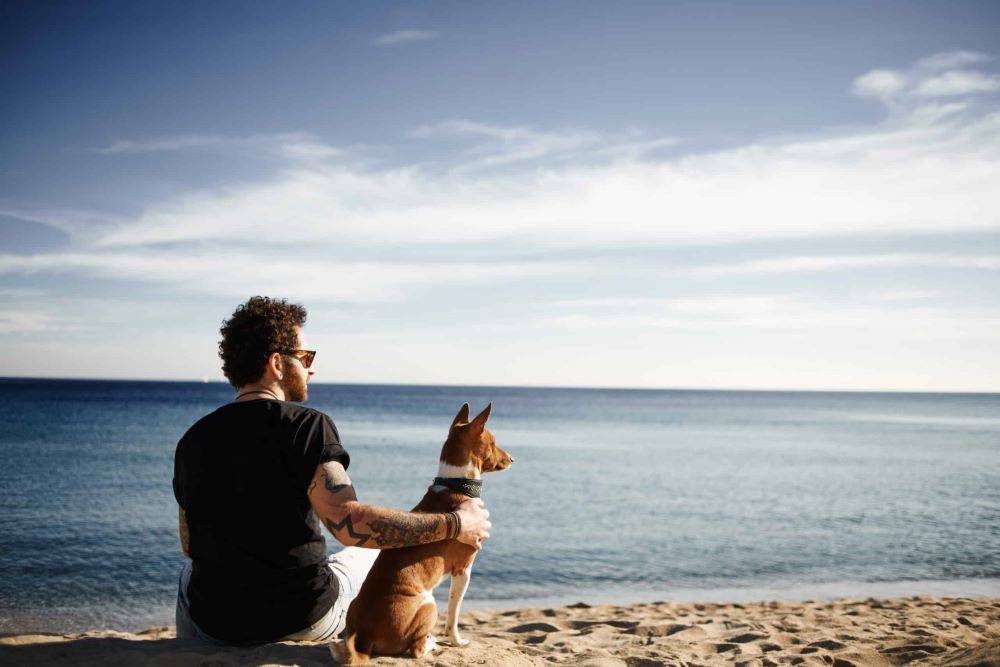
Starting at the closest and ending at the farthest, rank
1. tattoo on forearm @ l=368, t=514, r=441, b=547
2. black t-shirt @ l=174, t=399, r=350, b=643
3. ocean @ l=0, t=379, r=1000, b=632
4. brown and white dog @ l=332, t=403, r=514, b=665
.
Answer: black t-shirt @ l=174, t=399, r=350, b=643 → tattoo on forearm @ l=368, t=514, r=441, b=547 → brown and white dog @ l=332, t=403, r=514, b=665 → ocean @ l=0, t=379, r=1000, b=632

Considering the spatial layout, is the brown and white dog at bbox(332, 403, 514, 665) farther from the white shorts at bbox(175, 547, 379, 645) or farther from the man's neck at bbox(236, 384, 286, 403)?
the man's neck at bbox(236, 384, 286, 403)

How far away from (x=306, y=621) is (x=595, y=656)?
236 cm

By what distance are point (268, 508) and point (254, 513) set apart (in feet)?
0.23

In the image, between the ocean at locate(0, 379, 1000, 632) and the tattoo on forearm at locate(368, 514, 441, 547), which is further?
the ocean at locate(0, 379, 1000, 632)

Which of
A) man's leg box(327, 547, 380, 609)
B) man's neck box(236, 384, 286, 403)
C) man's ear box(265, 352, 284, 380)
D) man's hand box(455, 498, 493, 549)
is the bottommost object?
man's leg box(327, 547, 380, 609)

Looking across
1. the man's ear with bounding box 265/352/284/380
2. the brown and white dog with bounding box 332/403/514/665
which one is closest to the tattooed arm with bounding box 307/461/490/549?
the brown and white dog with bounding box 332/403/514/665

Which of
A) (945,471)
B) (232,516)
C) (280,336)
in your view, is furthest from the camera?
(945,471)

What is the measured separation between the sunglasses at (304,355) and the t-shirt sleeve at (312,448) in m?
0.46

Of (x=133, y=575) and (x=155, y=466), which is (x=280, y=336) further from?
(x=155, y=466)

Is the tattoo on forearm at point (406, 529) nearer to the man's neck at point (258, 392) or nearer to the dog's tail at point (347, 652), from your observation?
the dog's tail at point (347, 652)

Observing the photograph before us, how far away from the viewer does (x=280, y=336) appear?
3.66 metres

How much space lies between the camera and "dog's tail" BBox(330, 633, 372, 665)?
3.64 metres

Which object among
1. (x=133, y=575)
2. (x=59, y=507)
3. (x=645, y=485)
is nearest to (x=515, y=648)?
(x=133, y=575)

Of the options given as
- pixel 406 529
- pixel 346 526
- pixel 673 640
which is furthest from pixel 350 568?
pixel 673 640
